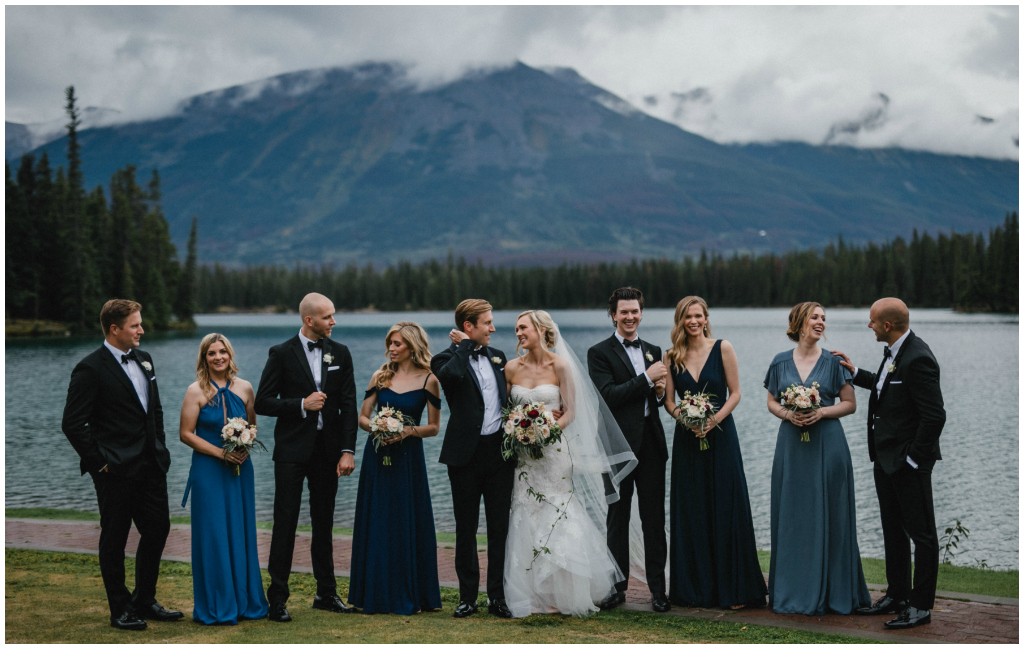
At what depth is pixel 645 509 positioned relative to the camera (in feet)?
24.1

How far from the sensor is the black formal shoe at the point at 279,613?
21.7 ft

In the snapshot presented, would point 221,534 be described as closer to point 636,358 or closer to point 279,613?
point 279,613

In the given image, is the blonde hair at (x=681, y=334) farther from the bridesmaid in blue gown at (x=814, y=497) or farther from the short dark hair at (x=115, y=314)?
the short dark hair at (x=115, y=314)

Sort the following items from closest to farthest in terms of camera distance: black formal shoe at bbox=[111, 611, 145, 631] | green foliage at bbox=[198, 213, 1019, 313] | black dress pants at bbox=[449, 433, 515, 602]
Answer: black formal shoe at bbox=[111, 611, 145, 631] < black dress pants at bbox=[449, 433, 515, 602] < green foliage at bbox=[198, 213, 1019, 313]

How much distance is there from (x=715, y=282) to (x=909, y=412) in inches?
6220

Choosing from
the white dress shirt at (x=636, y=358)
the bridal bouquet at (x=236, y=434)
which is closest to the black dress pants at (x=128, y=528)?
the bridal bouquet at (x=236, y=434)

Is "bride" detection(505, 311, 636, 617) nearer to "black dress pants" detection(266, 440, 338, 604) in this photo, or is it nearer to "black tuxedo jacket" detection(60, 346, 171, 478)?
"black dress pants" detection(266, 440, 338, 604)

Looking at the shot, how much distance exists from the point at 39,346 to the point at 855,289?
393 ft

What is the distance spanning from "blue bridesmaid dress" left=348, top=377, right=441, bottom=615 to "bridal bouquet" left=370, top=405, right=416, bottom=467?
47mm

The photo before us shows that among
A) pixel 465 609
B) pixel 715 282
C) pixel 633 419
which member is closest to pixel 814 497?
pixel 633 419

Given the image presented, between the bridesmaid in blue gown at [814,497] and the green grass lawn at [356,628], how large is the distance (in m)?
0.80

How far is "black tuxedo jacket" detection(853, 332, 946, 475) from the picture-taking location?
648 centimetres

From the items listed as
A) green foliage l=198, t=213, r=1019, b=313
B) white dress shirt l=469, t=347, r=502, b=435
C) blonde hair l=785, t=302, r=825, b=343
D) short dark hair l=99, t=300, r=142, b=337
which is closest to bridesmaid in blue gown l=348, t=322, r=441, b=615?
white dress shirt l=469, t=347, r=502, b=435

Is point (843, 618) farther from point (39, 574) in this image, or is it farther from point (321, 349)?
point (39, 574)
